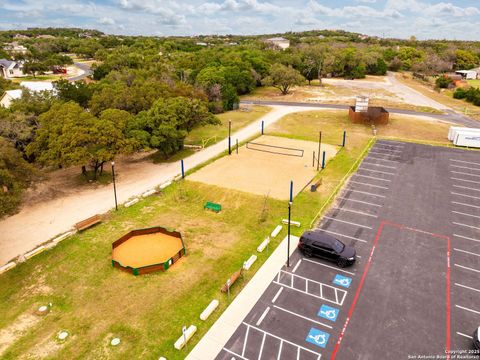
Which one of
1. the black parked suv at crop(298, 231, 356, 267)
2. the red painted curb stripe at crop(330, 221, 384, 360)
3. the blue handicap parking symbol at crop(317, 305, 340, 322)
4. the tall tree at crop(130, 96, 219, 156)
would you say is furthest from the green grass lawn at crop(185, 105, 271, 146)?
the blue handicap parking symbol at crop(317, 305, 340, 322)

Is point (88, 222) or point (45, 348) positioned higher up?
point (88, 222)

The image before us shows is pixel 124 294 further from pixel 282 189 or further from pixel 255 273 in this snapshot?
pixel 282 189

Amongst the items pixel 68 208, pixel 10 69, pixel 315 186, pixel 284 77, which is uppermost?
pixel 284 77

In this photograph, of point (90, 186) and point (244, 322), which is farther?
point (90, 186)

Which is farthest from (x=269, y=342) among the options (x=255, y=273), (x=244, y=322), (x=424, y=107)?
(x=424, y=107)

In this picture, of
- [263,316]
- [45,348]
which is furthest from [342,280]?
[45,348]

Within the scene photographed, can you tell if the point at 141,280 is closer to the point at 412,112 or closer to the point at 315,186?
the point at 315,186

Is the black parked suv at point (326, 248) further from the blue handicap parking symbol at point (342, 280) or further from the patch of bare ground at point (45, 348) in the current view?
the patch of bare ground at point (45, 348)
